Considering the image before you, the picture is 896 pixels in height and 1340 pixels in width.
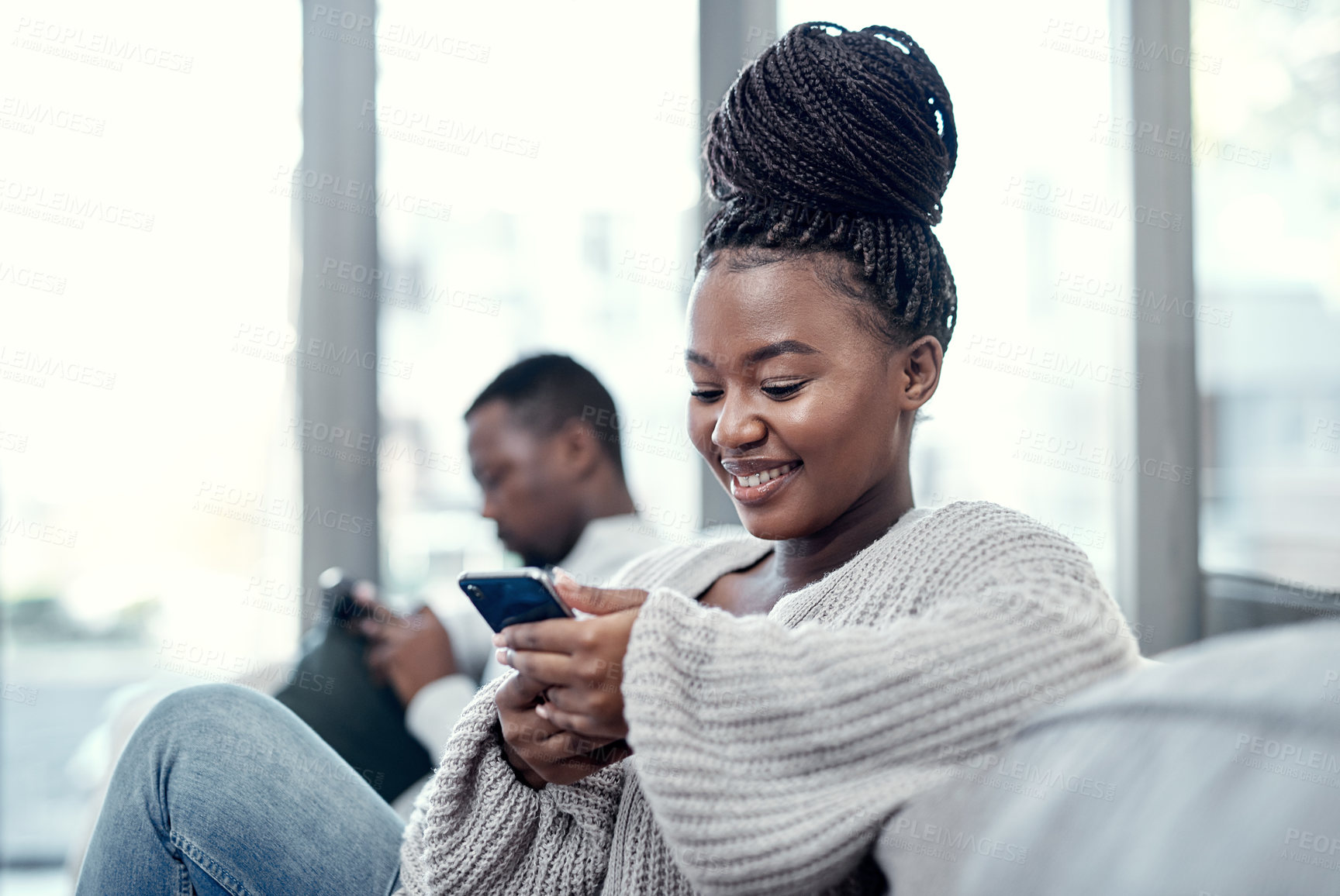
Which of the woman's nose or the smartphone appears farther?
the woman's nose

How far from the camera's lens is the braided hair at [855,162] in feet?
3.20

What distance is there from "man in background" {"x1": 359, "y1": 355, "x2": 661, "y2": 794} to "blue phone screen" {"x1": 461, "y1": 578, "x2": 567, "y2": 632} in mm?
988

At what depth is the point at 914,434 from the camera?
111 cm

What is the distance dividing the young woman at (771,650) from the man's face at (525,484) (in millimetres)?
751

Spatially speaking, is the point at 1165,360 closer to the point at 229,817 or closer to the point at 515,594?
the point at 515,594

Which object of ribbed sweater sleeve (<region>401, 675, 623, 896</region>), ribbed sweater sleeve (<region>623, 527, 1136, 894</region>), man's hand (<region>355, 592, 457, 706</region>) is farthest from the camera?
man's hand (<region>355, 592, 457, 706</region>)

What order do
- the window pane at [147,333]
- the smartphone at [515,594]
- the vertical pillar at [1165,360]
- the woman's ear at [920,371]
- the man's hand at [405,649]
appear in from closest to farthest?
1. the smartphone at [515,594]
2. the woman's ear at [920,371]
3. the man's hand at [405,649]
4. the vertical pillar at [1165,360]
5. the window pane at [147,333]

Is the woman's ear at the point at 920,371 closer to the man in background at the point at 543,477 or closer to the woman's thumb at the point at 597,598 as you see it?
the woman's thumb at the point at 597,598

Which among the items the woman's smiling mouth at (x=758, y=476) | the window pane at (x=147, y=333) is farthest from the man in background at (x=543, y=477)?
the woman's smiling mouth at (x=758, y=476)

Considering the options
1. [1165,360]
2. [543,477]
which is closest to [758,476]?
[543,477]

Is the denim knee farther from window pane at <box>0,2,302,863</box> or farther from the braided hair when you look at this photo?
window pane at <box>0,2,302,863</box>

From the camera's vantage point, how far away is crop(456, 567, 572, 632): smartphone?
77 centimetres

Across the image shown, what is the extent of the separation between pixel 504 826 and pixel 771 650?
378 millimetres

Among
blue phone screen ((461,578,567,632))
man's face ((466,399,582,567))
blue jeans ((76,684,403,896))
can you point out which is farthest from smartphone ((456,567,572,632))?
man's face ((466,399,582,567))
